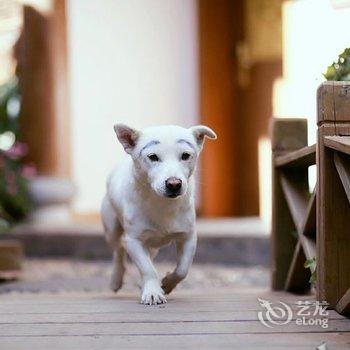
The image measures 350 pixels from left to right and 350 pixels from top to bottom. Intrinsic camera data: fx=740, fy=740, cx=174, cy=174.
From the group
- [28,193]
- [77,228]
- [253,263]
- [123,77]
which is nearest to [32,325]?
[253,263]

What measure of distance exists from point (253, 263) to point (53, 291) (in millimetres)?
1830

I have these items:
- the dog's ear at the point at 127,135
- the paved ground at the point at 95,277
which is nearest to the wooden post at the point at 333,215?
the dog's ear at the point at 127,135

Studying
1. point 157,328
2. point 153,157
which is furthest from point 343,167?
point 157,328

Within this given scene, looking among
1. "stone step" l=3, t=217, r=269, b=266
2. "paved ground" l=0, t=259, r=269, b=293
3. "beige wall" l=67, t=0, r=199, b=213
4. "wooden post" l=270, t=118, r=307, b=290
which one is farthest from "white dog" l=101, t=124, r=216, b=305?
"beige wall" l=67, t=0, r=199, b=213

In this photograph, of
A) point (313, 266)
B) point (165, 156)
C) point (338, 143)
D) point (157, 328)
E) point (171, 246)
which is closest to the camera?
point (157, 328)

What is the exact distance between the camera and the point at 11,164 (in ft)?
22.3

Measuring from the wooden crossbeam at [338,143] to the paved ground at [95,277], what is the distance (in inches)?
84.9

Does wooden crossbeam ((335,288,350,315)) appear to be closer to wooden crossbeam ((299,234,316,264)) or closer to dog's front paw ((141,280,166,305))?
wooden crossbeam ((299,234,316,264))

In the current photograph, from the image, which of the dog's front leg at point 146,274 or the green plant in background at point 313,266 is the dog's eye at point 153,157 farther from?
the green plant in background at point 313,266

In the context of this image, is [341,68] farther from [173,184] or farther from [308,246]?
[173,184]

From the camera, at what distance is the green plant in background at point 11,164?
21.5 feet

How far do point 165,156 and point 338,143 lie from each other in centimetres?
65

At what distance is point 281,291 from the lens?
3.55 metres

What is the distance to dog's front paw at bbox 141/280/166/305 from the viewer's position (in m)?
2.67
